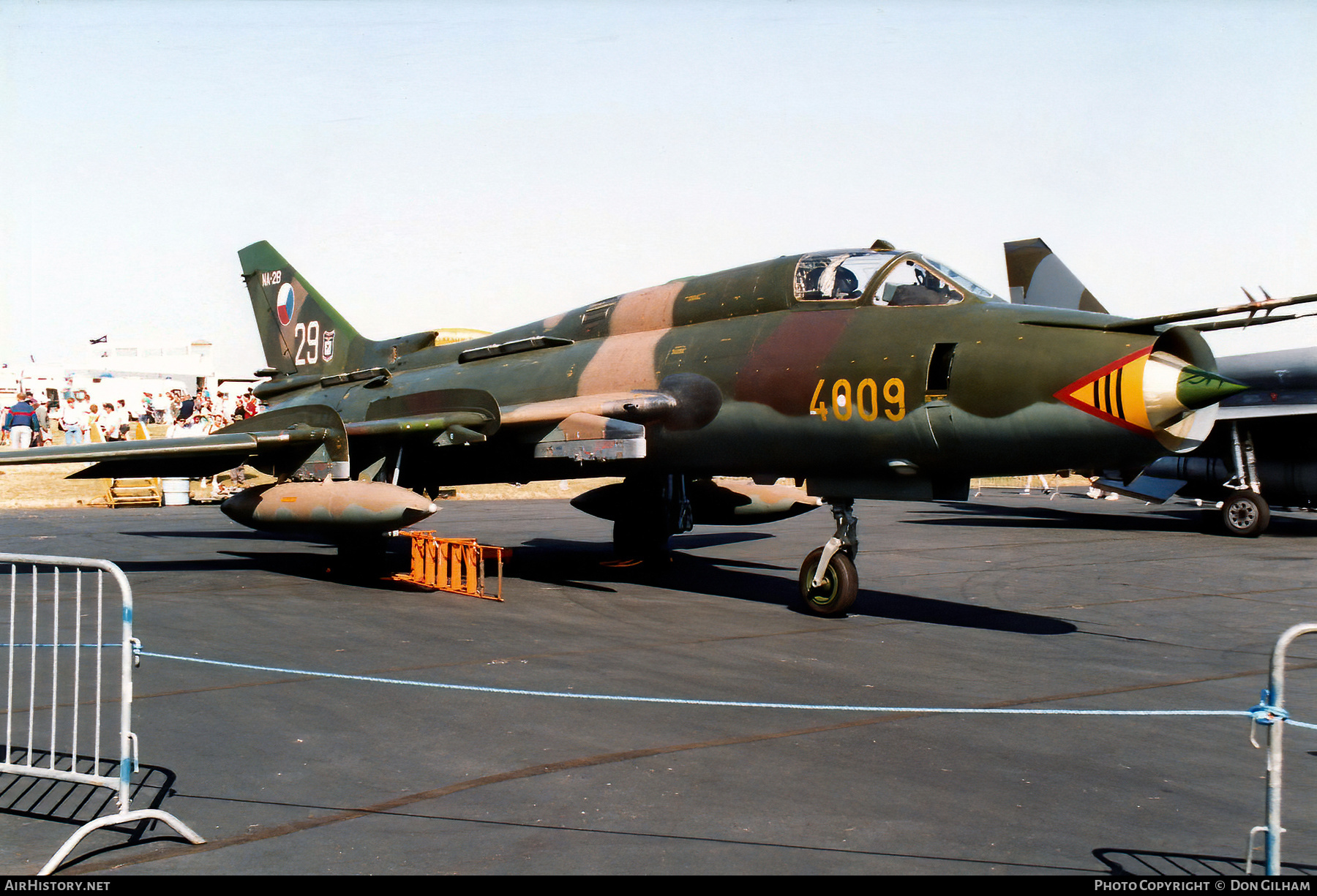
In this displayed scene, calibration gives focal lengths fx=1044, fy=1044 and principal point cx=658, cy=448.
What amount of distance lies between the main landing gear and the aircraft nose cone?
10.7ft

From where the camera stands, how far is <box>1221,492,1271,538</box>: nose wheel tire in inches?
772

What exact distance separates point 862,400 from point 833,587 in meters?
1.93

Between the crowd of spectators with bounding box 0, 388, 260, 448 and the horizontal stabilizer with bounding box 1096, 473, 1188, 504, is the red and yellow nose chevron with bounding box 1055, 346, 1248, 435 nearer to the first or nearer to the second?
the horizontal stabilizer with bounding box 1096, 473, 1188, 504

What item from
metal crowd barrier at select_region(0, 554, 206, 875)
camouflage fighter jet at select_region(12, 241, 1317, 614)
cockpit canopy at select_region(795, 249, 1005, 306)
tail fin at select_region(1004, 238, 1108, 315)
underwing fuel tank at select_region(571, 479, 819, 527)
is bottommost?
metal crowd barrier at select_region(0, 554, 206, 875)

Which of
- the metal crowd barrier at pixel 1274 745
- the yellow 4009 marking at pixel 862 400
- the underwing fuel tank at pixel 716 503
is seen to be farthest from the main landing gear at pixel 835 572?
the metal crowd barrier at pixel 1274 745

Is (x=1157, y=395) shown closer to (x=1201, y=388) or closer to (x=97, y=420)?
(x=1201, y=388)

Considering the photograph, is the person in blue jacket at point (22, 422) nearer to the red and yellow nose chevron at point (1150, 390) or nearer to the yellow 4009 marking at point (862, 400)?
the yellow 4009 marking at point (862, 400)

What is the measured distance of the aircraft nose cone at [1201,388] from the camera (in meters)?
8.00

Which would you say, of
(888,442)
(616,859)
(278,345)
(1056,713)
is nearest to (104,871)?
(616,859)

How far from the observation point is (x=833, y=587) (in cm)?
1037

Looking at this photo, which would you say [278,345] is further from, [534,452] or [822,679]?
[822,679]

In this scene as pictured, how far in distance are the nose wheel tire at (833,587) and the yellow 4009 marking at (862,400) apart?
151cm

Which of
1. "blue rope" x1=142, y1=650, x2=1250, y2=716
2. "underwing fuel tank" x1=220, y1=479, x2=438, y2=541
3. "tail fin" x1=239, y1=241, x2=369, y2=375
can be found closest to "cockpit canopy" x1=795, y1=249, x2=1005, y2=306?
"blue rope" x1=142, y1=650, x2=1250, y2=716

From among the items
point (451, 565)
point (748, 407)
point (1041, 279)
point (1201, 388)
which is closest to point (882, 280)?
point (748, 407)
